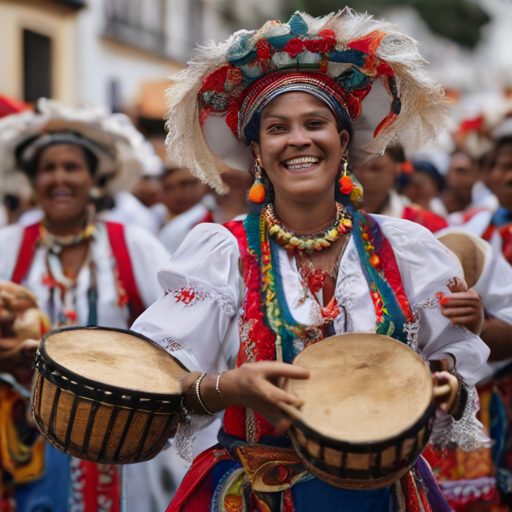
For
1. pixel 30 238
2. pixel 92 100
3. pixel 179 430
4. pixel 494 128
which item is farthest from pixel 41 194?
pixel 92 100

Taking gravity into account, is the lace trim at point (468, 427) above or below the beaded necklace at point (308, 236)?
below

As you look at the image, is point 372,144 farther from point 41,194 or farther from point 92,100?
point 92,100

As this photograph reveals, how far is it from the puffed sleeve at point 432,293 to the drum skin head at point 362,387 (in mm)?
423

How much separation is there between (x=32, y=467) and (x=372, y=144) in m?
2.68

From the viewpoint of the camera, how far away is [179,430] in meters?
2.73

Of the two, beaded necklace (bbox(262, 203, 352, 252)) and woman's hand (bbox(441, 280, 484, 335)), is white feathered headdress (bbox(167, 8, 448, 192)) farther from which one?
woman's hand (bbox(441, 280, 484, 335))

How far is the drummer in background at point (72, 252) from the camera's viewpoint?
446 cm

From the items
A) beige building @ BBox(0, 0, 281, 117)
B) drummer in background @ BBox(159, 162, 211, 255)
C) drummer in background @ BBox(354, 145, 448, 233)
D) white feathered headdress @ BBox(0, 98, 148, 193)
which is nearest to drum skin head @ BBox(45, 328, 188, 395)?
drummer in background @ BBox(354, 145, 448, 233)

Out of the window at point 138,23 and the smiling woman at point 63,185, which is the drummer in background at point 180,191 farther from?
the window at point 138,23

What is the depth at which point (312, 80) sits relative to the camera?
2.89 m

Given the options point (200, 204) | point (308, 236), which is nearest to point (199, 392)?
point (308, 236)

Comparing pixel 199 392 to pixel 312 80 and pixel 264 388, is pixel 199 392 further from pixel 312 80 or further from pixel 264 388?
pixel 312 80

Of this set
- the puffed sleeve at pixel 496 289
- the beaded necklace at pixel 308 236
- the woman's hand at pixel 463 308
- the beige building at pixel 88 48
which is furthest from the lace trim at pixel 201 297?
the beige building at pixel 88 48

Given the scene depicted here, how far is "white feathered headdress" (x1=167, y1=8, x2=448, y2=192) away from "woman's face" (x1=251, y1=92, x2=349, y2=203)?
0.08 meters
